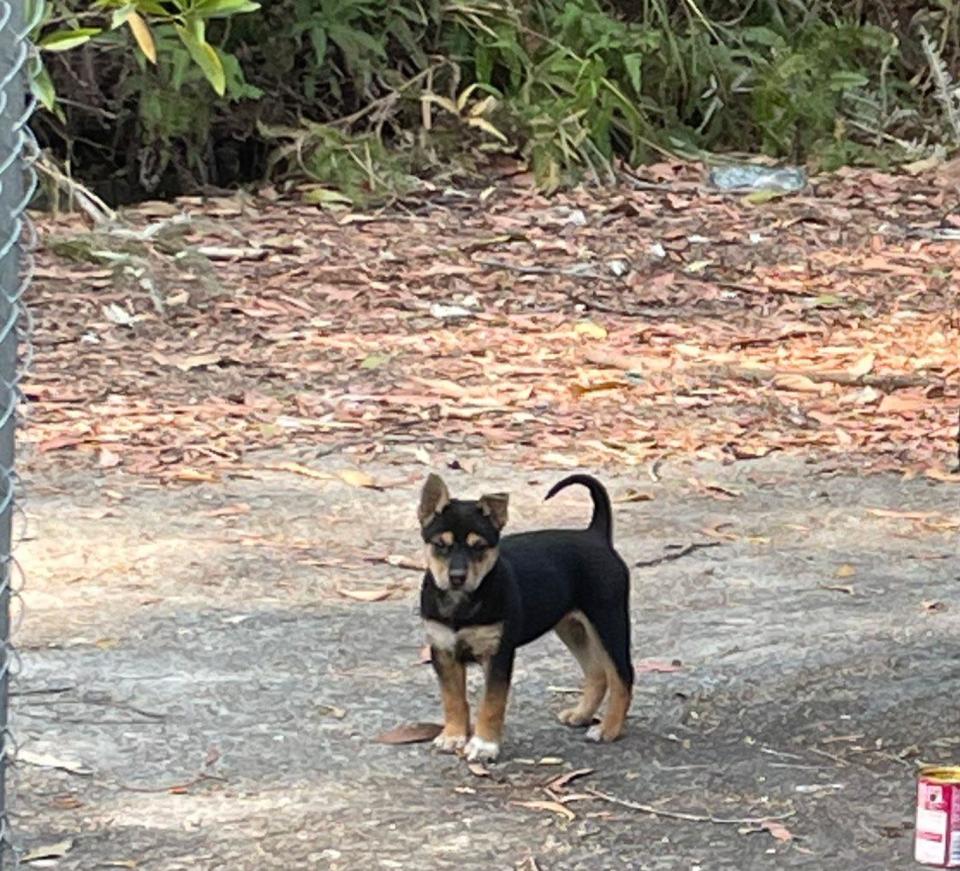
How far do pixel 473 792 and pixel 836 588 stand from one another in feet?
6.45

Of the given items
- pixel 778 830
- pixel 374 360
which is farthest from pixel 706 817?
pixel 374 360

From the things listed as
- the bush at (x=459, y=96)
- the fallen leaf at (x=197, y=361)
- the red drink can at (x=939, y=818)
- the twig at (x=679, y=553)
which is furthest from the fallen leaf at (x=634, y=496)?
the bush at (x=459, y=96)

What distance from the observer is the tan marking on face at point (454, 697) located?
16.5 feet

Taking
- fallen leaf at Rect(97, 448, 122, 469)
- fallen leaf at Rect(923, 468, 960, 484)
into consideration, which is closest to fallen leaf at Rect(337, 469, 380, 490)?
fallen leaf at Rect(97, 448, 122, 469)

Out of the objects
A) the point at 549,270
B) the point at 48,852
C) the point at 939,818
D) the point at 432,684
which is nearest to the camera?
the point at 939,818

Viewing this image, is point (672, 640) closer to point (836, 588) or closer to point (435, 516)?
point (836, 588)

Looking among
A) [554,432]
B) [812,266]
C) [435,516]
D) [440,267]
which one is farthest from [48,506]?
[812,266]

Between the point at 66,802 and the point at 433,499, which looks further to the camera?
the point at 433,499

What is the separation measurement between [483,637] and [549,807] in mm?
432

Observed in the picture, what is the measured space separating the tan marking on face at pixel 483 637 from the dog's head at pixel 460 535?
0.09 m

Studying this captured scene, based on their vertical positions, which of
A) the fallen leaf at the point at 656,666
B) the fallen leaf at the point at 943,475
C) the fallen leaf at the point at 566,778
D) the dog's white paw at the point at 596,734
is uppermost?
the fallen leaf at the point at 566,778

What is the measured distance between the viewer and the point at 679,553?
6.83 meters

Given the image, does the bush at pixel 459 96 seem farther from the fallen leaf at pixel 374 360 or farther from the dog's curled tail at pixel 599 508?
the dog's curled tail at pixel 599 508

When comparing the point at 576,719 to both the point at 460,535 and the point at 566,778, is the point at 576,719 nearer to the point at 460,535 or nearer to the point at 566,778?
the point at 566,778
